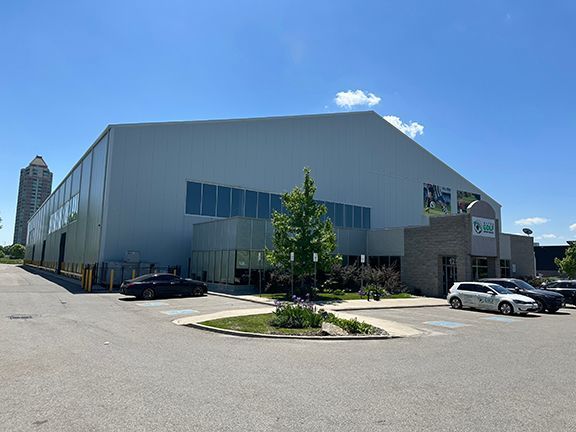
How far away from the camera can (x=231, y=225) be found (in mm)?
30750

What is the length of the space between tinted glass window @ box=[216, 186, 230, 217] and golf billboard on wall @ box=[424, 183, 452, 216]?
2531 centimetres

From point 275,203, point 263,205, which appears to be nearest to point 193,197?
point 263,205

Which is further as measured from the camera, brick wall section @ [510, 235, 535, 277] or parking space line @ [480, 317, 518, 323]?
brick wall section @ [510, 235, 535, 277]

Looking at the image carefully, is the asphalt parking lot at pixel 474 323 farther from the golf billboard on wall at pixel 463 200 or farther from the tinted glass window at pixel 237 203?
the golf billboard on wall at pixel 463 200

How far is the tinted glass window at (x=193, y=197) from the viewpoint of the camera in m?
36.6

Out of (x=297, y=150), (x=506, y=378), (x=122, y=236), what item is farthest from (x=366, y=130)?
(x=506, y=378)

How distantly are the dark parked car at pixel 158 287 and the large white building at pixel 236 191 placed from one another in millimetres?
4563

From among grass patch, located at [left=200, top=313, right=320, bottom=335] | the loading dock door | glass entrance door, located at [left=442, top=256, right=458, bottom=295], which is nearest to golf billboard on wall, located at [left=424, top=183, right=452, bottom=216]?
glass entrance door, located at [left=442, top=256, right=458, bottom=295]

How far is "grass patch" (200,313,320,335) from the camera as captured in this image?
12992 mm

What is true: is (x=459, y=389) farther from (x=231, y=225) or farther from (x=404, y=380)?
(x=231, y=225)

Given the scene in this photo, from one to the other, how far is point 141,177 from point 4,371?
94.1 ft

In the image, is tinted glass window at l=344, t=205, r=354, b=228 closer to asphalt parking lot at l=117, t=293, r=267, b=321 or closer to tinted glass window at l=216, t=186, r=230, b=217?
tinted glass window at l=216, t=186, r=230, b=217

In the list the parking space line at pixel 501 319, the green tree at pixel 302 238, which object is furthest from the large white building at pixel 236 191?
the parking space line at pixel 501 319

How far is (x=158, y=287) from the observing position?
24.1m
